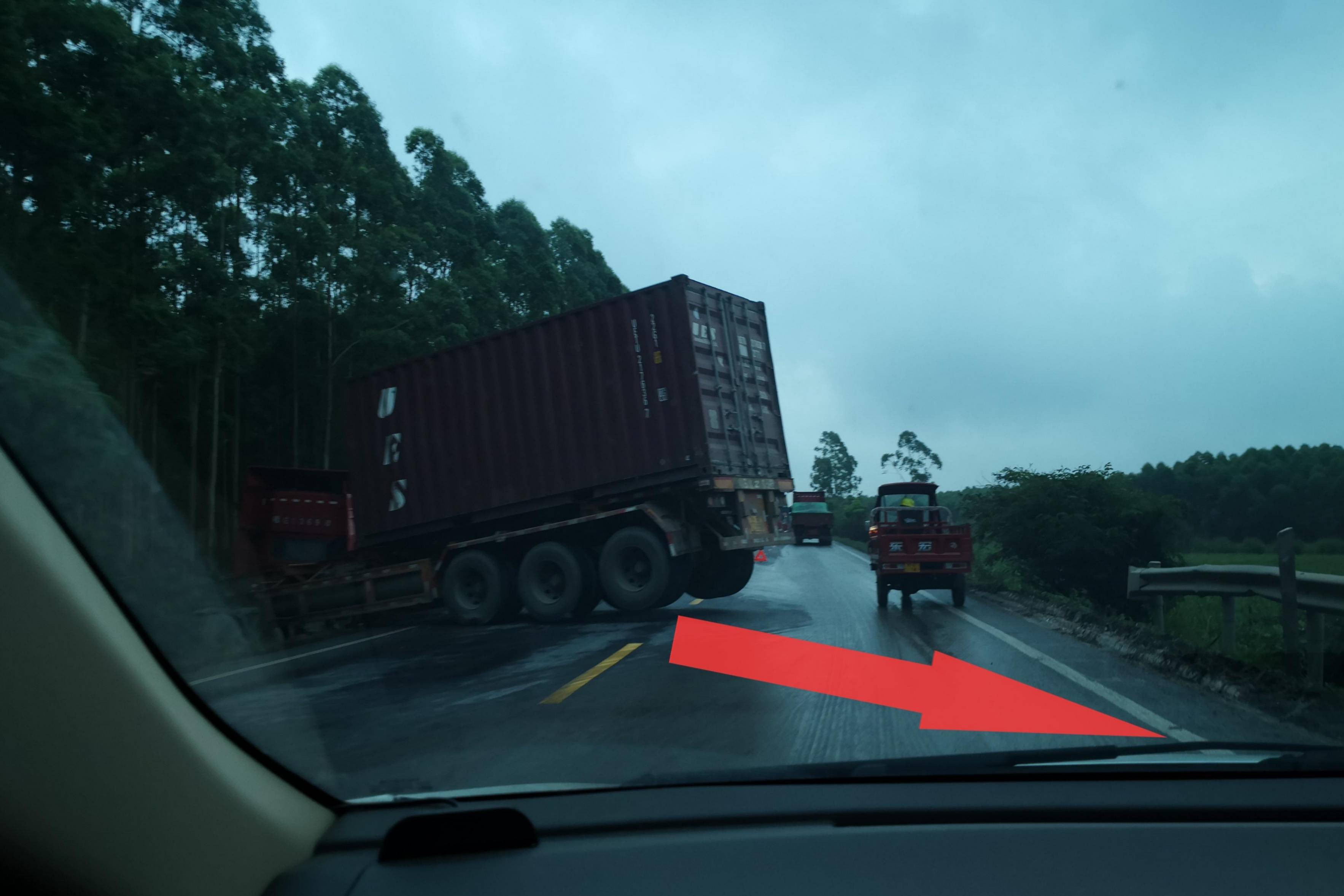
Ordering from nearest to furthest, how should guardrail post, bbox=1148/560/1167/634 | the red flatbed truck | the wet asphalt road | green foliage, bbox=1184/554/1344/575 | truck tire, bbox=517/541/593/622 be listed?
the wet asphalt road, green foliage, bbox=1184/554/1344/575, guardrail post, bbox=1148/560/1167/634, truck tire, bbox=517/541/593/622, the red flatbed truck

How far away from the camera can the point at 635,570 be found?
12.8 m

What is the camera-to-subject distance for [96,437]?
2.18 m

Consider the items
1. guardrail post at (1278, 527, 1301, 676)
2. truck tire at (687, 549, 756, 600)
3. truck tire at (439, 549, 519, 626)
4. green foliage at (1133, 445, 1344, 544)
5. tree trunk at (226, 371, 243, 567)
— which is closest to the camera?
guardrail post at (1278, 527, 1301, 676)

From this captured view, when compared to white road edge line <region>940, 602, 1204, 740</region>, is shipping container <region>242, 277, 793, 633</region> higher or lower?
higher

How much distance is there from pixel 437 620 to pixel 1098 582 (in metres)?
11.1

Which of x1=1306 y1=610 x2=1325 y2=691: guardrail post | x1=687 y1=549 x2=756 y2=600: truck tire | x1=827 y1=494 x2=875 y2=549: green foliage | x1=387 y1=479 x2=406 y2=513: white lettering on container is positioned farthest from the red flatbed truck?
x1=827 y1=494 x2=875 y2=549: green foliage

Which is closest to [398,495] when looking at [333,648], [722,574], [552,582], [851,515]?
[552,582]

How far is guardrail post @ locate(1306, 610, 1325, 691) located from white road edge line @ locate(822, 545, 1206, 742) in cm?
131

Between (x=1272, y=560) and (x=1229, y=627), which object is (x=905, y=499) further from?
(x=1229, y=627)

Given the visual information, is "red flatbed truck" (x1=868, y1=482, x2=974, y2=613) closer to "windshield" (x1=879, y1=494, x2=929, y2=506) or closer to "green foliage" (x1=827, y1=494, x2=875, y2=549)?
"windshield" (x1=879, y1=494, x2=929, y2=506)

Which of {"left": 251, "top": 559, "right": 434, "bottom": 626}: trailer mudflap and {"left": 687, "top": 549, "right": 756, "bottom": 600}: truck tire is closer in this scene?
{"left": 251, "top": 559, "right": 434, "bottom": 626}: trailer mudflap

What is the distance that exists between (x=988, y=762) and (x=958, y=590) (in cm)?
1121

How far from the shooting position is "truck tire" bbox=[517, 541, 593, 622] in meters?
12.9
